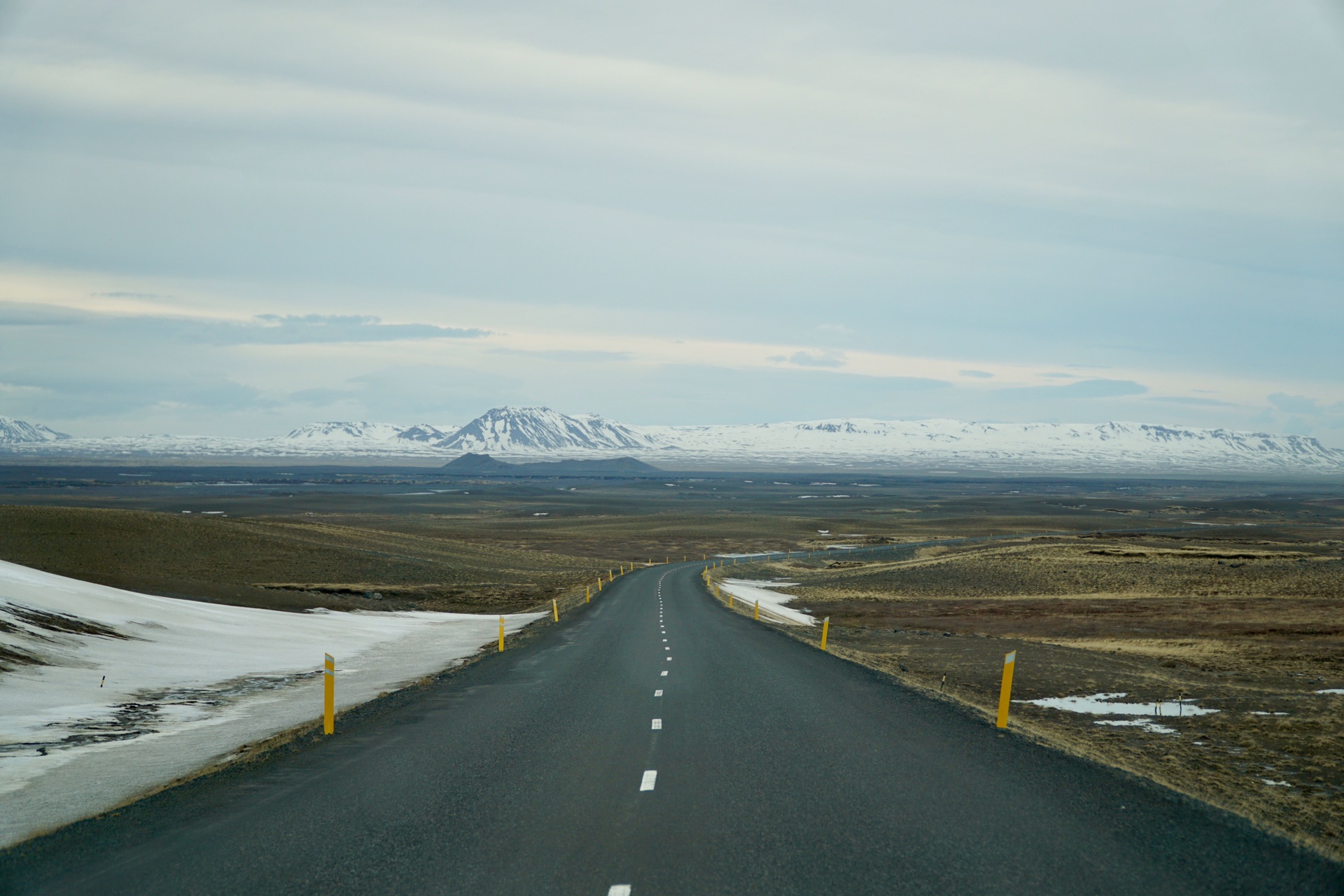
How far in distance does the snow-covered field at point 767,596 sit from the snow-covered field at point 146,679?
14519 millimetres

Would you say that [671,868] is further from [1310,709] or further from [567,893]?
[1310,709]

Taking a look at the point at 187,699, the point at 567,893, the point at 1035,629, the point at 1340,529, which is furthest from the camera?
the point at 1340,529

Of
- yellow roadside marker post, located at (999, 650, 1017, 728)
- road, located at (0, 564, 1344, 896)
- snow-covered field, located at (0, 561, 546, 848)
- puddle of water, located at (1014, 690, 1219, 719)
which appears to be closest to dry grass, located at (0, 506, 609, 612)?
snow-covered field, located at (0, 561, 546, 848)

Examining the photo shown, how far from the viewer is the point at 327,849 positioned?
854 cm

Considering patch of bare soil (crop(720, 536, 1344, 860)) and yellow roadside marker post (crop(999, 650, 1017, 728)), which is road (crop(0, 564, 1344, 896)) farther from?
patch of bare soil (crop(720, 536, 1344, 860))

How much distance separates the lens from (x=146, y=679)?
21.1 metres

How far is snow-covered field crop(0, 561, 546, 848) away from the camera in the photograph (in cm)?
1227

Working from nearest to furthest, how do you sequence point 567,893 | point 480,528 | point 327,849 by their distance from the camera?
point 567,893 → point 327,849 → point 480,528

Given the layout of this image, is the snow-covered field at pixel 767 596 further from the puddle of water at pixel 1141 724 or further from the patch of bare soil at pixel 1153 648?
the puddle of water at pixel 1141 724

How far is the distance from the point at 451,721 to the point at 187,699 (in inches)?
328

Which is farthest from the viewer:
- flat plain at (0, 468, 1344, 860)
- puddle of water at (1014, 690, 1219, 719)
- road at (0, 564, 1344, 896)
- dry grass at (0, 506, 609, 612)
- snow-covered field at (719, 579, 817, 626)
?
snow-covered field at (719, 579, 817, 626)

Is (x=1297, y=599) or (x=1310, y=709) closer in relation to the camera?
(x=1310, y=709)

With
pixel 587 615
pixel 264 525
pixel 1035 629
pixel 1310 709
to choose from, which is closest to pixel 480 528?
pixel 264 525

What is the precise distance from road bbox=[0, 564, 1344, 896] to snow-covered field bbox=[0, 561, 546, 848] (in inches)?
77.9
